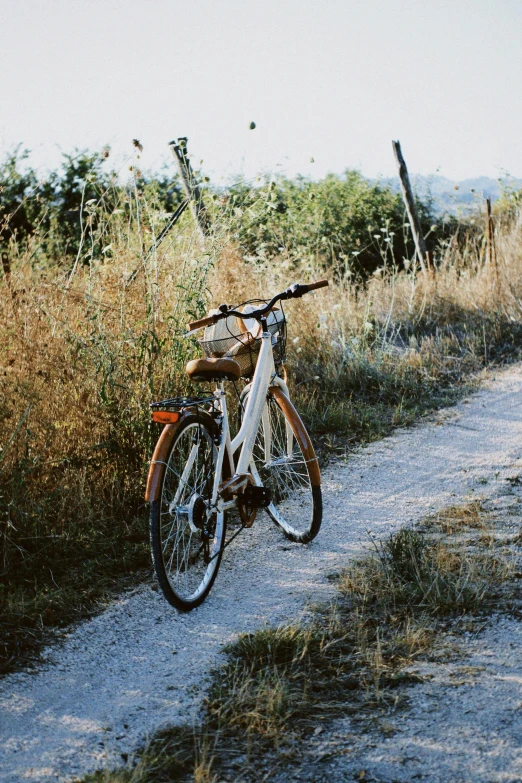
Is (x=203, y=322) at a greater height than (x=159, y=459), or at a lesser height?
greater

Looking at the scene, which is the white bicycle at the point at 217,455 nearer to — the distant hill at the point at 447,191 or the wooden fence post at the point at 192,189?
the wooden fence post at the point at 192,189

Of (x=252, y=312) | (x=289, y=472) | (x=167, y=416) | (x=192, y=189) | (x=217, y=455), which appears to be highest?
(x=192, y=189)

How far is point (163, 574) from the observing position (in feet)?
12.4

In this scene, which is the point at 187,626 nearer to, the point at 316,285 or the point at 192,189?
the point at 316,285

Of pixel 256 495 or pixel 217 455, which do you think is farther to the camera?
pixel 256 495

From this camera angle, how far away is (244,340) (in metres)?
4.57

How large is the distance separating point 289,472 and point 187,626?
70.6 inches

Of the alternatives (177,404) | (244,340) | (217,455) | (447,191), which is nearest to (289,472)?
(244,340)

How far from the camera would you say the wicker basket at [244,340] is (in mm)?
4523

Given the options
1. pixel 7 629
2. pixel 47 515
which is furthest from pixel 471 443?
pixel 7 629

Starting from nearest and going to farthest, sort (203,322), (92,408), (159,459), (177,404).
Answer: (159,459) < (177,404) < (203,322) < (92,408)

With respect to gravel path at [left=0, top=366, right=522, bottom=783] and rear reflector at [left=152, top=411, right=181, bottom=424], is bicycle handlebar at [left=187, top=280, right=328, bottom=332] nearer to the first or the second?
rear reflector at [left=152, top=411, right=181, bottom=424]

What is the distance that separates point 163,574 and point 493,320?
6.75m

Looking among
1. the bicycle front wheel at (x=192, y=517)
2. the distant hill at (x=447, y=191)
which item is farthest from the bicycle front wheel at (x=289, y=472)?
the distant hill at (x=447, y=191)
